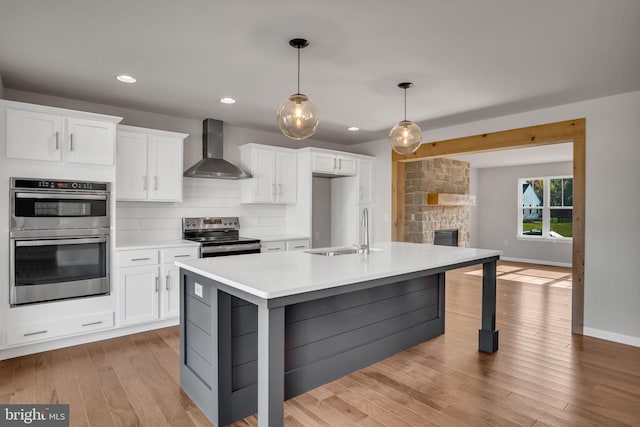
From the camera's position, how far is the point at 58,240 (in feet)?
10.8

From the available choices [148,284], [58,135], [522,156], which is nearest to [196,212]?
[148,284]

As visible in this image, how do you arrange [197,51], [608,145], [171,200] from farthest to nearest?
[171,200]
[608,145]
[197,51]

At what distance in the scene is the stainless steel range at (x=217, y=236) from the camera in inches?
164

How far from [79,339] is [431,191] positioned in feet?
20.8

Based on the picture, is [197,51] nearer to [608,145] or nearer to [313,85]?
[313,85]

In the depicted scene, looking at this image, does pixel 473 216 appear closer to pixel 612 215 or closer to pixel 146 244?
pixel 612 215

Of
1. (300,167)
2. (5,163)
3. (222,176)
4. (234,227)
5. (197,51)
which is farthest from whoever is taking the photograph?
(300,167)

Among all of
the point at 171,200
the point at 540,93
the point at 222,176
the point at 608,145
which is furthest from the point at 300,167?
the point at 608,145

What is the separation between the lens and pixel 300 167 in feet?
17.8

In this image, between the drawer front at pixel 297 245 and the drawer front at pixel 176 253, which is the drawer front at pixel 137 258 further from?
the drawer front at pixel 297 245

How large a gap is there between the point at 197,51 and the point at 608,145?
155 inches

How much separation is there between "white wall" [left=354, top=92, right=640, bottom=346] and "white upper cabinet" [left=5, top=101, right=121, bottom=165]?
4714 mm

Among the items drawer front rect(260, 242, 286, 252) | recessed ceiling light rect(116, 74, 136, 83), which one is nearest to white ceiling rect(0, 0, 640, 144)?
recessed ceiling light rect(116, 74, 136, 83)

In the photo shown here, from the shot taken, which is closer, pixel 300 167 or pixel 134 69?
pixel 134 69
